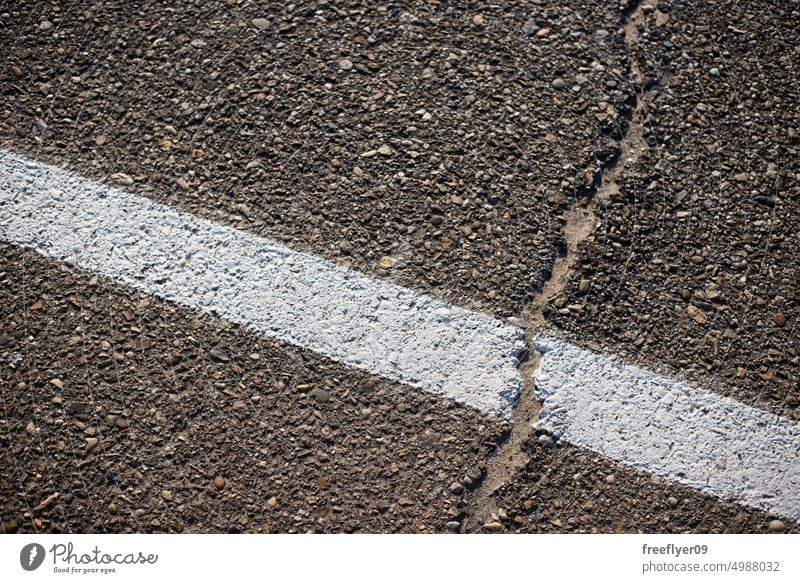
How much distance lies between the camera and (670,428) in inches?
Answer: 82.0

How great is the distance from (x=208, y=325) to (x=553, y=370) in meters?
1.04

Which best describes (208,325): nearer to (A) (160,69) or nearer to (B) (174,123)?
(B) (174,123)

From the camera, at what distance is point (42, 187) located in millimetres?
2254

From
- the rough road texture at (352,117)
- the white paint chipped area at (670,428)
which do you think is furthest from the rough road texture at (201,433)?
the rough road texture at (352,117)

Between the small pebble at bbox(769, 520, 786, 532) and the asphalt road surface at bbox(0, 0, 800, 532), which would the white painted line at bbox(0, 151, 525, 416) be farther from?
the small pebble at bbox(769, 520, 786, 532)

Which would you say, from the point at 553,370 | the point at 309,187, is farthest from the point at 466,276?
the point at 309,187

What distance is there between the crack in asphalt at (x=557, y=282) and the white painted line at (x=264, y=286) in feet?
0.17

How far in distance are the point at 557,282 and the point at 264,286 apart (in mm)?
896

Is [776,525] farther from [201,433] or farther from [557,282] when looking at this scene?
[201,433]

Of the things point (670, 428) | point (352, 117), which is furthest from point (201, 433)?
point (670, 428)
